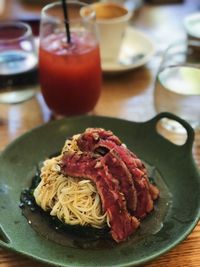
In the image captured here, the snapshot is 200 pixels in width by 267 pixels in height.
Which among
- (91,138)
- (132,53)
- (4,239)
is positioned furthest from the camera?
(132,53)

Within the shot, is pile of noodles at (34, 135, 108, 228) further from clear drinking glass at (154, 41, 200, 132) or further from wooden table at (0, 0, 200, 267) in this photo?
clear drinking glass at (154, 41, 200, 132)

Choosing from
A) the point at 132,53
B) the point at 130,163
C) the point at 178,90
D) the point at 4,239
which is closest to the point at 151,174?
the point at 130,163

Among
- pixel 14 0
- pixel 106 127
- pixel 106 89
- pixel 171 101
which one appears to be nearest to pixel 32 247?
pixel 106 127

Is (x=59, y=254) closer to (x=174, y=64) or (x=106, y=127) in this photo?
(x=106, y=127)

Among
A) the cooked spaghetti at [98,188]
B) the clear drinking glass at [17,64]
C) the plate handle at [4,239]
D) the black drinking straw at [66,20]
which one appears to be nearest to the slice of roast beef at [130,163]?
the cooked spaghetti at [98,188]

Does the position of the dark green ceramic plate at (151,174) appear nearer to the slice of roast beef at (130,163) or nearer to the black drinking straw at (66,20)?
the slice of roast beef at (130,163)

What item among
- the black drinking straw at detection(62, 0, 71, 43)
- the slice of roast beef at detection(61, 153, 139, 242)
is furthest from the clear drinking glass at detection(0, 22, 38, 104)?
the slice of roast beef at detection(61, 153, 139, 242)

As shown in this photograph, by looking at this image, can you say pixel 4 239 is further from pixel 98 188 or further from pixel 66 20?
pixel 66 20
